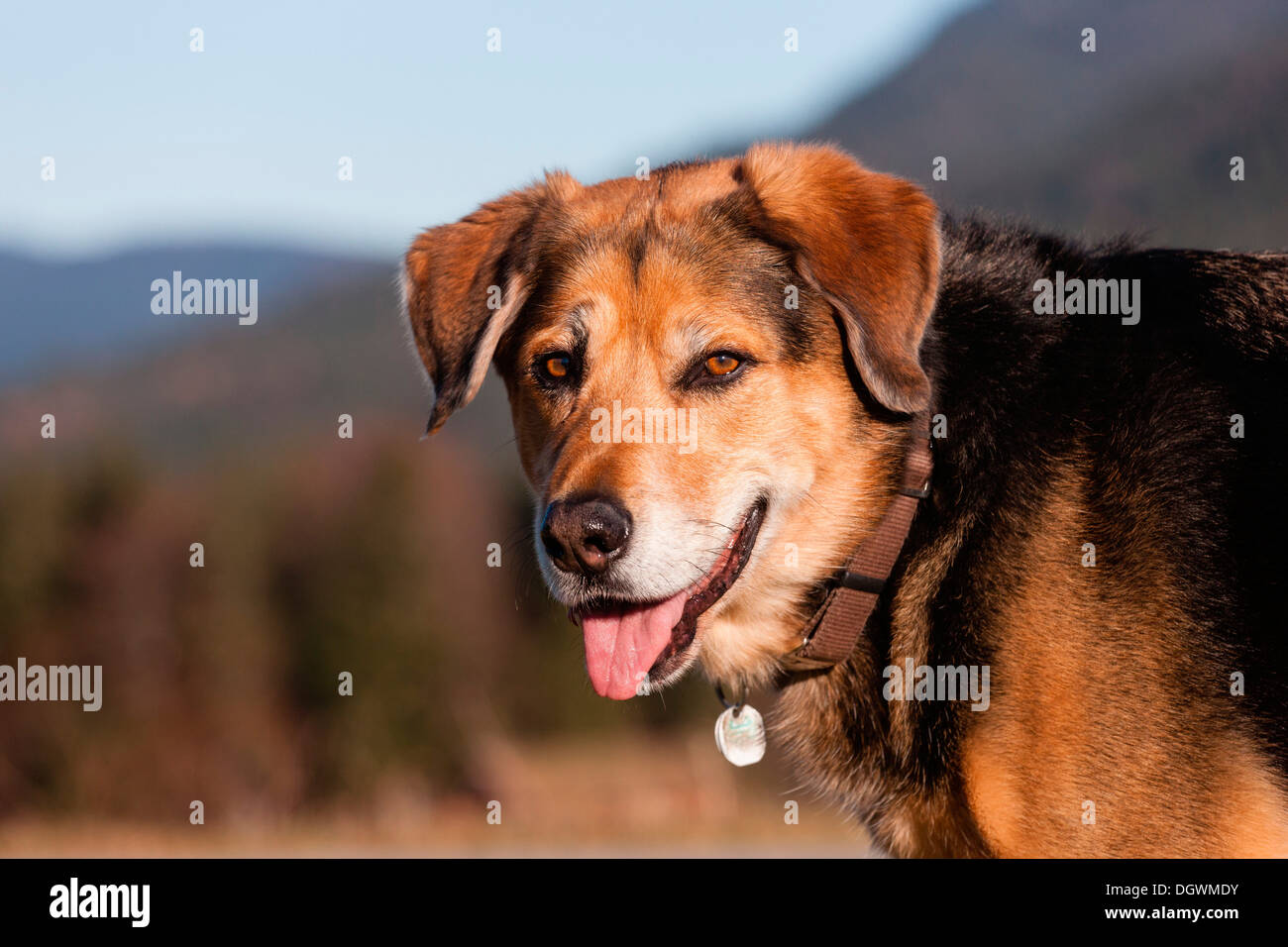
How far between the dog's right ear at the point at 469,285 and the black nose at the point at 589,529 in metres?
0.86

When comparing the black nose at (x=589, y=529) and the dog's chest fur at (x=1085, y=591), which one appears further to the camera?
the black nose at (x=589, y=529)

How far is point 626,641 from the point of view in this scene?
13.8 ft

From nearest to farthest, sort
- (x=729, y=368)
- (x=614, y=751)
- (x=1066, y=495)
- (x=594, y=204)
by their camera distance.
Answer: (x=1066, y=495)
(x=729, y=368)
(x=594, y=204)
(x=614, y=751)

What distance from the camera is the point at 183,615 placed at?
26422 millimetres

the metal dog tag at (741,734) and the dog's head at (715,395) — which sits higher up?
the dog's head at (715,395)

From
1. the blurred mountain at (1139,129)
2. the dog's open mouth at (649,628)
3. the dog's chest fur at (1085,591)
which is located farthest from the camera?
the blurred mountain at (1139,129)

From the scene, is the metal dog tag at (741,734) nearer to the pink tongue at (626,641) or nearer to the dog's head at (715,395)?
the dog's head at (715,395)

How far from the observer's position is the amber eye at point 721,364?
4285 millimetres

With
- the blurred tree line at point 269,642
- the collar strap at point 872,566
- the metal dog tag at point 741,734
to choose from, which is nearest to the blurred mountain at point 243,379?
the blurred tree line at point 269,642

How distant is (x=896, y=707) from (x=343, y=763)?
2092 cm

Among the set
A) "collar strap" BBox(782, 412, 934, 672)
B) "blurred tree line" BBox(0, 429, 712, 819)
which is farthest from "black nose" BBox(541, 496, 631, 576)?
"blurred tree line" BBox(0, 429, 712, 819)

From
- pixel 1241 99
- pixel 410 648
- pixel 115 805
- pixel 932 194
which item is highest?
pixel 1241 99

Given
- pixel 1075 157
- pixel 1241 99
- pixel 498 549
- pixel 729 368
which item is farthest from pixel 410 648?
pixel 1075 157
